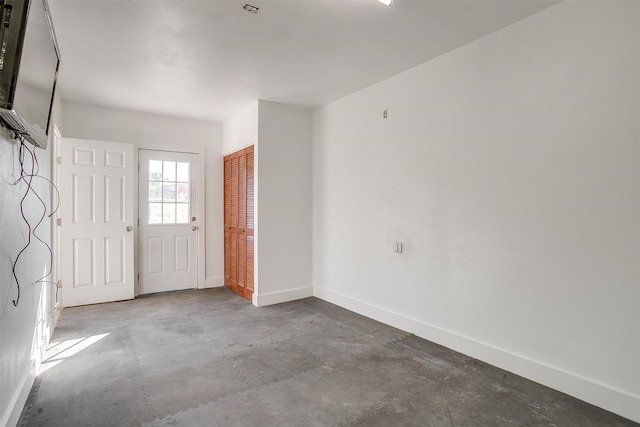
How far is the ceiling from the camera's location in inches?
88.5

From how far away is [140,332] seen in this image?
3.31 meters

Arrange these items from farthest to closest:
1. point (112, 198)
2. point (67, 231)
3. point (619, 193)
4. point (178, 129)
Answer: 1. point (178, 129)
2. point (112, 198)
3. point (67, 231)
4. point (619, 193)

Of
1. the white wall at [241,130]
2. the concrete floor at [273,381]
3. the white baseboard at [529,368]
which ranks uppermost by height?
the white wall at [241,130]

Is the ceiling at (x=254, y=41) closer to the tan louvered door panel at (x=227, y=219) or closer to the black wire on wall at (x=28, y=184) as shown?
the black wire on wall at (x=28, y=184)

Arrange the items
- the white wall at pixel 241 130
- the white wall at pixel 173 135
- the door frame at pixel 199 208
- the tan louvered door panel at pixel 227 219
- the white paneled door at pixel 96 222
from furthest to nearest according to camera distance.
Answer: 1. the tan louvered door panel at pixel 227 219
2. the door frame at pixel 199 208
3. the white wall at pixel 173 135
4. the white wall at pixel 241 130
5. the white paneled door at pixel 96 222

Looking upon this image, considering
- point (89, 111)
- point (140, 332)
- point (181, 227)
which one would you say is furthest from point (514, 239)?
point (89, 111)

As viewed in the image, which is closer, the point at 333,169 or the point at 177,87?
the point at 177,87

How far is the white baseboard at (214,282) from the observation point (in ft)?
16.9

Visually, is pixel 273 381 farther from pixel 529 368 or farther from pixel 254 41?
pixel 254 41

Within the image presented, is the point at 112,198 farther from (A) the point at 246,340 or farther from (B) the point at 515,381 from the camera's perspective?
(B) the point at 515,381

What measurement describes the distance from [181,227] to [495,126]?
4322 millimetres

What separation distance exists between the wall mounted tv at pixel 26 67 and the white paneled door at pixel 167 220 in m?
2.57

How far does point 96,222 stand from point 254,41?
3239 millimetres

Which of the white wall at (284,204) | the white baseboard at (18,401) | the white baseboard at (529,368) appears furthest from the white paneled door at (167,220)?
the white baseboard at (529,368)
